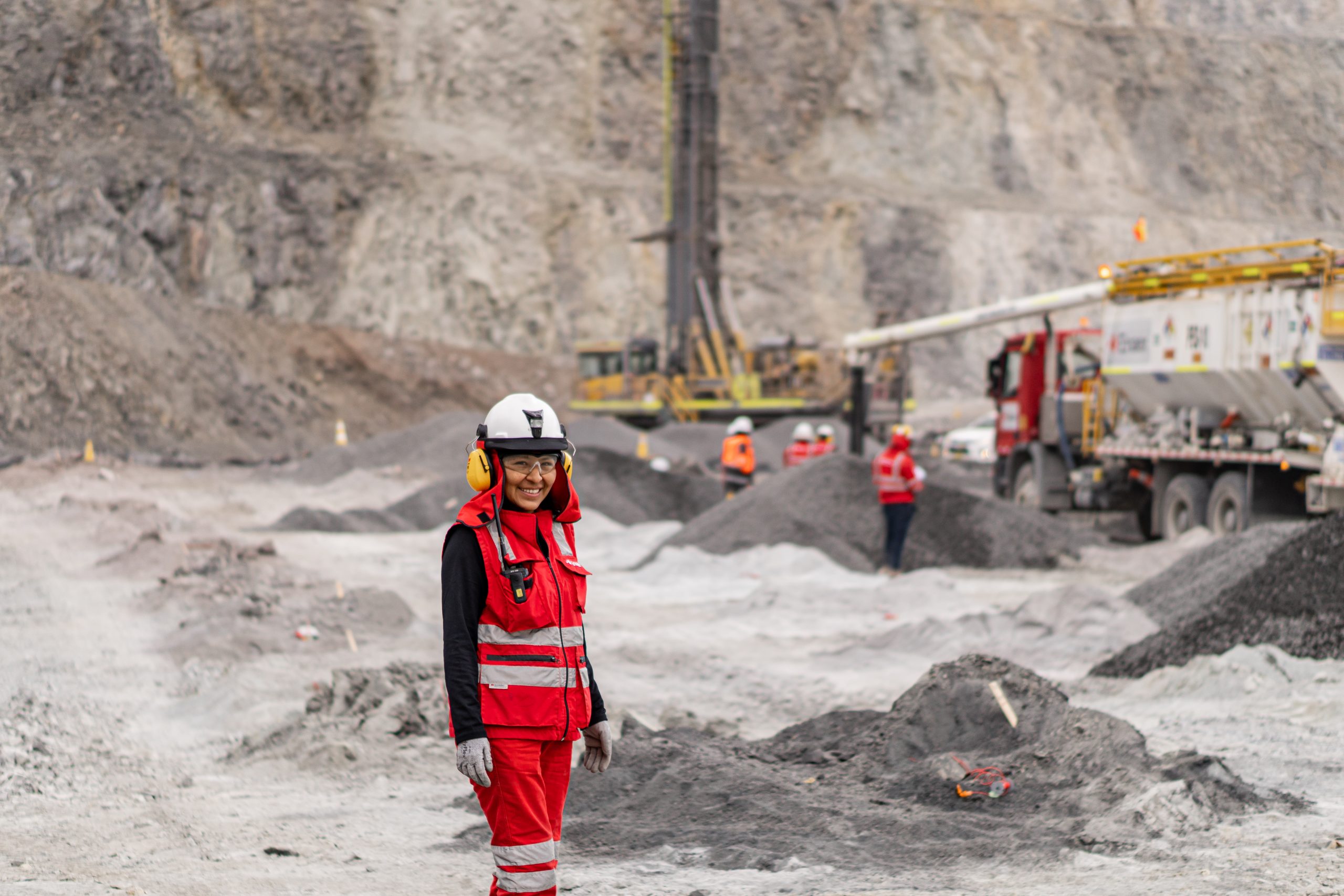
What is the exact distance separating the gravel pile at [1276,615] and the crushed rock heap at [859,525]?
5.81 m

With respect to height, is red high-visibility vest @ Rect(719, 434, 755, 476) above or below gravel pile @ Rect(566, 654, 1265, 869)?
above

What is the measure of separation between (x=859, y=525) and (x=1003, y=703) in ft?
29.4

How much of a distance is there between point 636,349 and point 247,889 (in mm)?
29053

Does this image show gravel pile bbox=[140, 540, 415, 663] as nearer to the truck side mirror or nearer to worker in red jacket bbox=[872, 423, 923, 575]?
worker in red jacket bbox=[872, 423, 923, 575]

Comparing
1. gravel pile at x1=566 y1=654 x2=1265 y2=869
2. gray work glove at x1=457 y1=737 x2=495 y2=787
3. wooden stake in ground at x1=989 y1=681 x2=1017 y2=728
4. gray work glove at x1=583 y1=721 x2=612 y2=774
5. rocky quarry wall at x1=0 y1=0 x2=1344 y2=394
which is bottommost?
gravel pile at x1=566 y1=654 x2=1265 y2=869

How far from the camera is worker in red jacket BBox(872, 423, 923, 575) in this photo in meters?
13.7

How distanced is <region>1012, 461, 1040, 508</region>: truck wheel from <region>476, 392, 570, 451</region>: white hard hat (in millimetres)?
16410

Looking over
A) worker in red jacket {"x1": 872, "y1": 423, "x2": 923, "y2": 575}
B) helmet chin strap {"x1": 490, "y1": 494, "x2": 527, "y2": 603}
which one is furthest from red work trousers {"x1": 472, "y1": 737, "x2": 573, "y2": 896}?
worker in red jacket {"x1": 872, "y1": 423, "x2": 923, "y2": 575}

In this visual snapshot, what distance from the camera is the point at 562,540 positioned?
3.76 m

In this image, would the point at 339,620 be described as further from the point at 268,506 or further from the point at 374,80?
the point at 374,80

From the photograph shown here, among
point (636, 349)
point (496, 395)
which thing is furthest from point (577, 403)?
point (496, 395)

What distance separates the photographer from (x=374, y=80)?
49438mm

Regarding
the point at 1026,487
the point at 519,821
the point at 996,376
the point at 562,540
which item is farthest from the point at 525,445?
the point at 996,376

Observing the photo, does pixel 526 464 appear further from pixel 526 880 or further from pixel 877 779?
pixel 877 779
